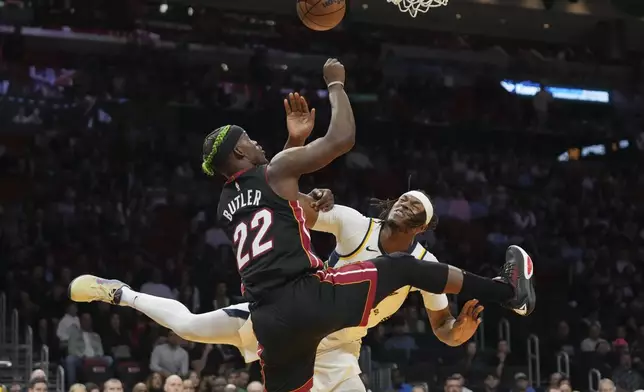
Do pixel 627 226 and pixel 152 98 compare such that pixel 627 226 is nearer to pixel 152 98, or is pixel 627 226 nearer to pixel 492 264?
pixel 492 264

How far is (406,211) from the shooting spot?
7.35m

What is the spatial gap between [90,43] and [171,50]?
1.53m

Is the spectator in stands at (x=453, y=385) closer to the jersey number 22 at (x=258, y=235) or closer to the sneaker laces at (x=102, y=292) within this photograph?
the sneaker laces at (x=102, y=292)

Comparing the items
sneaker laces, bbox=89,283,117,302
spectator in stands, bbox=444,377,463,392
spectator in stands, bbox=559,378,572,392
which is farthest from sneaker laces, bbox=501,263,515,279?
spectator in stands, bbox=559,378,572,392

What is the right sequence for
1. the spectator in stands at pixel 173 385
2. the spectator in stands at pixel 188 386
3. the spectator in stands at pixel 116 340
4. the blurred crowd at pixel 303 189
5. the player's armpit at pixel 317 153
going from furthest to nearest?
1. the blurred crowd at pixel 303 189
2. the spectator in stands at pixel 116 340
3. the spectator in stands at pixel 188 386
4. the spectator in stands at pixel 173 385
5. the player's armpit at pixel 317 153

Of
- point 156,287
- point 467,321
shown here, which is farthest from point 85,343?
point 467,321

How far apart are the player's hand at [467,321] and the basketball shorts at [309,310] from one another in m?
1.11

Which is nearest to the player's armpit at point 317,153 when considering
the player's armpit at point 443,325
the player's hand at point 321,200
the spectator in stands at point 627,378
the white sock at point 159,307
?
the player's hand at point 321,200

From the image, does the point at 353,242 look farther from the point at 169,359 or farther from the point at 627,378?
the point at 627,378

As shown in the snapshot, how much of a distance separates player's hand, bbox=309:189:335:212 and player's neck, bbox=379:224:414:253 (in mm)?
503

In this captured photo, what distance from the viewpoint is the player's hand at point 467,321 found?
7199mm

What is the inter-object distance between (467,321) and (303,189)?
1255cm

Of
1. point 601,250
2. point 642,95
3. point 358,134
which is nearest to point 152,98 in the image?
point 358,134

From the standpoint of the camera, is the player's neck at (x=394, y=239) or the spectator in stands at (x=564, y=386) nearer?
the player's neck at (x=394, y=239)
